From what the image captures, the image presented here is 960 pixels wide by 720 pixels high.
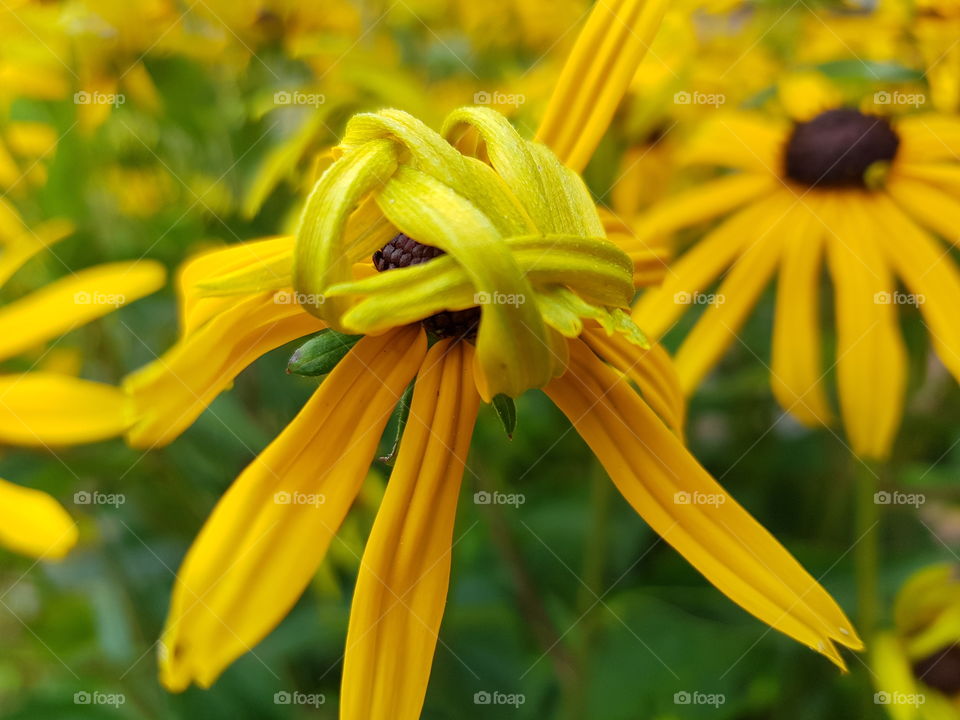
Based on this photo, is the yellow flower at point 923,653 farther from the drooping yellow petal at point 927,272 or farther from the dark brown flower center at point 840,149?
the dark brown flower center at point 840,149

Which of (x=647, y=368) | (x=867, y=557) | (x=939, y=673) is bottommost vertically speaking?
(x=939, y=673)

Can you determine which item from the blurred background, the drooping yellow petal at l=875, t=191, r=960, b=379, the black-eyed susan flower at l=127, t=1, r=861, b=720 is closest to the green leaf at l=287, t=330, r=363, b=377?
the black-eyed susan flower at l=127, t=1, r=861, b=720

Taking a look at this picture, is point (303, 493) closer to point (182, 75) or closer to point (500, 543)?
point (500, 543)

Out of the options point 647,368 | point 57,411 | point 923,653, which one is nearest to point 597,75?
point 647,368

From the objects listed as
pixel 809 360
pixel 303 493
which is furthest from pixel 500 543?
pixel 303 493

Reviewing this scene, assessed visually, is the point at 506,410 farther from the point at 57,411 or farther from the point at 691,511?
the point at 57,411
